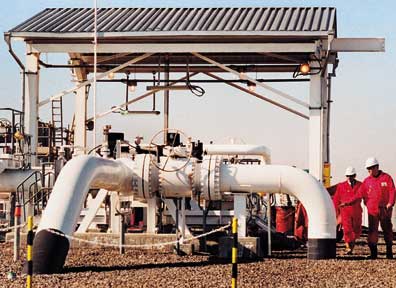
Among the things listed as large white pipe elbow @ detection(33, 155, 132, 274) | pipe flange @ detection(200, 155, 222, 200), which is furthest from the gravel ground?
pipe flange @ detection(200, 155, 222, 200)

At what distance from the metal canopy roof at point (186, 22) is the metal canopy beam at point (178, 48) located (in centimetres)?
37

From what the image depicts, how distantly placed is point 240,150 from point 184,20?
3.47 meters

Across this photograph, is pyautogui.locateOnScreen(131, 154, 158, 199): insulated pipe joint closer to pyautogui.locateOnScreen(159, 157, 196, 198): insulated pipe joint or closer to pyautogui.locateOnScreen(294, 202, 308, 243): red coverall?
pyautogui.locateOnScreen(159, 157, 196, 198): insulated pipe joint

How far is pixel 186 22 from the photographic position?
23141mm

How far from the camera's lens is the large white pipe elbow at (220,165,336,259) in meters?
16.9

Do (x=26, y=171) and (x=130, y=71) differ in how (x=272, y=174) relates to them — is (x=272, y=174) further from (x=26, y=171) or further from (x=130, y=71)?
(x=130, y=71)

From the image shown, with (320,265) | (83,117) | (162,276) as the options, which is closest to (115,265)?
(162,276)

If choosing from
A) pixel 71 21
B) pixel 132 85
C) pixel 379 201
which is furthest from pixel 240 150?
pixel 379 201

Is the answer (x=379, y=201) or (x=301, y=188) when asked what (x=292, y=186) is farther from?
(x=379, y=201)

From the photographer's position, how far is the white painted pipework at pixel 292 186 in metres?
17.0

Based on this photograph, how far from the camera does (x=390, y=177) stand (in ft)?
57.7

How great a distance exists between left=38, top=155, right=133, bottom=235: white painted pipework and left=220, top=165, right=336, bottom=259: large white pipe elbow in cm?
184

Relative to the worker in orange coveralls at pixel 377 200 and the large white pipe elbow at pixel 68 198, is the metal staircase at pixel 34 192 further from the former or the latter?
the worker in orange coveralls at pixel 377 200

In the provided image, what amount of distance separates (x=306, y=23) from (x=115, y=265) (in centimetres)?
945
